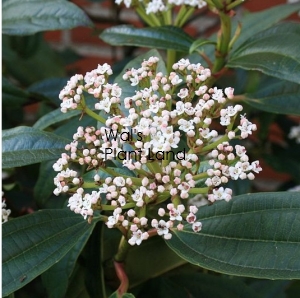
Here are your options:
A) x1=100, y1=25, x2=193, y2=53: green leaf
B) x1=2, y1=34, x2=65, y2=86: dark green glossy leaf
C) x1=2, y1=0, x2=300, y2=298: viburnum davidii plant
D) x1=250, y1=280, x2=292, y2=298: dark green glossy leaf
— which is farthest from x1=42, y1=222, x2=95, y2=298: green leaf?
x1=2, y1=34, x2=65, y2=86: dark green glossy leaf

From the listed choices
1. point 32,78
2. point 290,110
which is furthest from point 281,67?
point 32,78

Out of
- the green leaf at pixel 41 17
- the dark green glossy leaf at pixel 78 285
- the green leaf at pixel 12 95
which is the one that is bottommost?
the dark green glossy leaf at pixel 78 285

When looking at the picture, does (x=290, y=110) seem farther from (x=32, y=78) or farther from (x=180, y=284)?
(x=32, y=78)

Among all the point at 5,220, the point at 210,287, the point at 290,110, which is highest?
the point at 290,110

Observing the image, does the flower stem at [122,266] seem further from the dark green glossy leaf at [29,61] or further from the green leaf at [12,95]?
the dark green glossy leaf at [29,61]

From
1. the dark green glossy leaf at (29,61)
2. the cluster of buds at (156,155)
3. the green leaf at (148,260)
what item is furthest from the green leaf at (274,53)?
the dark green glossy leaf at (29,61)

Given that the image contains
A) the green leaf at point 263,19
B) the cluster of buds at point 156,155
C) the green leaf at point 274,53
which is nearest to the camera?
the cluster of buds at point 156,155
